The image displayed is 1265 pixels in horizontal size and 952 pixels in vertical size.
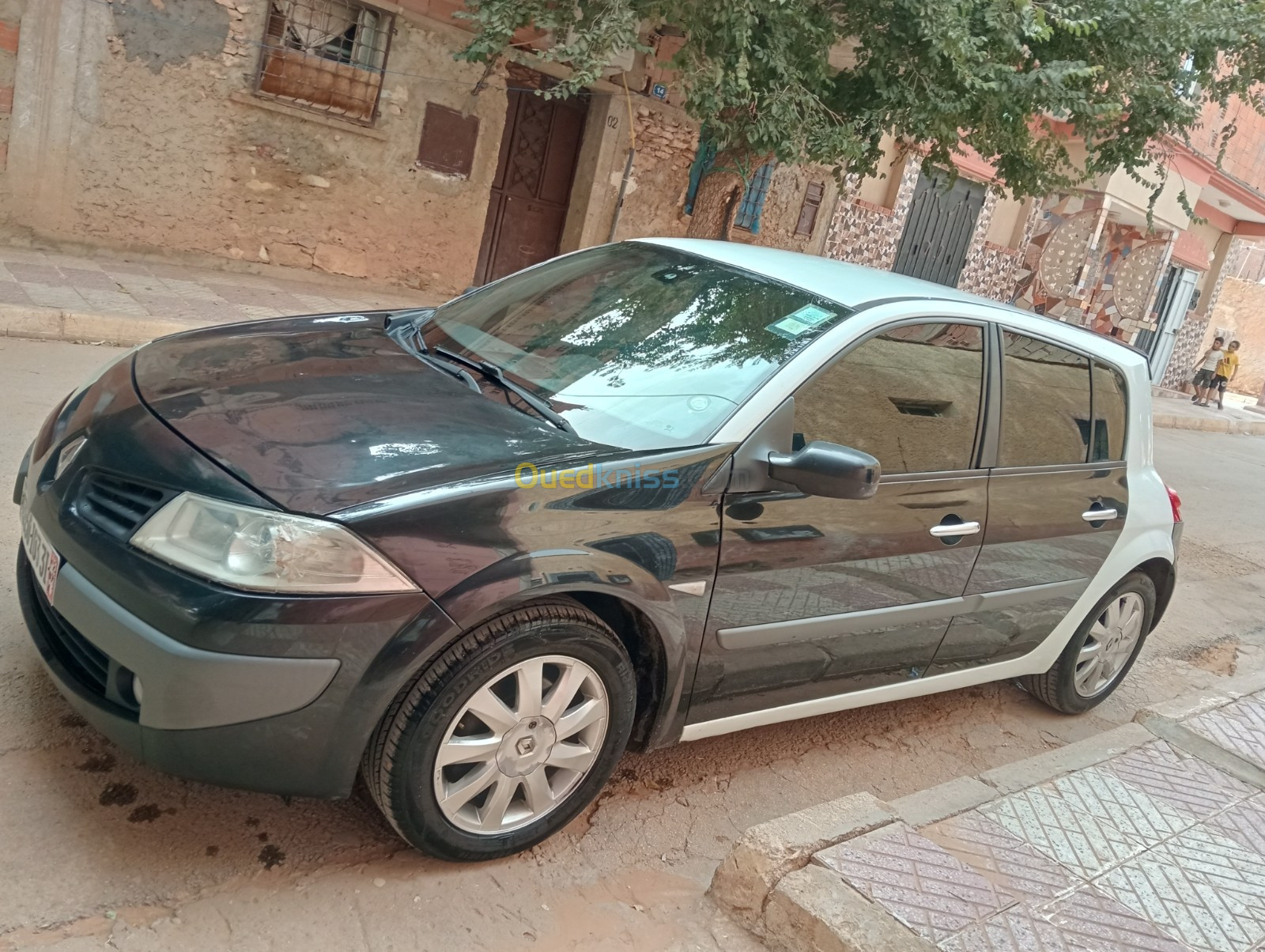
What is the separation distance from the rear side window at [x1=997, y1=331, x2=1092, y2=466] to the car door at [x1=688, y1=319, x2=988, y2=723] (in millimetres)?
168

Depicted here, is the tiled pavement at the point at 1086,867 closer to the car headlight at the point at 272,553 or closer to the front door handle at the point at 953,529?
the front door handle at the point at 953,529

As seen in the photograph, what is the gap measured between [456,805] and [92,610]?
96 centimetres

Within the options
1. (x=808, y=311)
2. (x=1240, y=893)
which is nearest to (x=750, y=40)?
(x=808, y=311)

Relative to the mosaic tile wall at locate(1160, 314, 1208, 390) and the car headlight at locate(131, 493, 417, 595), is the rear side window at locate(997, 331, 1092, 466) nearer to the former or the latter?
the car headlight at locate(131, 493, 417, 595)

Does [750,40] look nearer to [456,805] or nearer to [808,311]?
[808,311]

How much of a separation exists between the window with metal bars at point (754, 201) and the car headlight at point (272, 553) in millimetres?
11618

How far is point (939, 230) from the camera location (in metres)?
16.5

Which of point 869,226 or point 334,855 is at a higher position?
point 869,226

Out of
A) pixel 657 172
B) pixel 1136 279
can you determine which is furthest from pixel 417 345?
pixel 1136 279

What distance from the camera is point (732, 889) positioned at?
104 inches

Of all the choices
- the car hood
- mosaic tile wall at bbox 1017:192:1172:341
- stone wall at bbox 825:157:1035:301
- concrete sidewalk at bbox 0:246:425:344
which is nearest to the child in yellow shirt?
mosaic tile wall at bbox 1017:192:1172:341

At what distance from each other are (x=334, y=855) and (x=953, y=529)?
2.12 meters

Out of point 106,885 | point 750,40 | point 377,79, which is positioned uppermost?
point 750,40

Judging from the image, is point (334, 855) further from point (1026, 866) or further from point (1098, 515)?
point (1098, 515)
